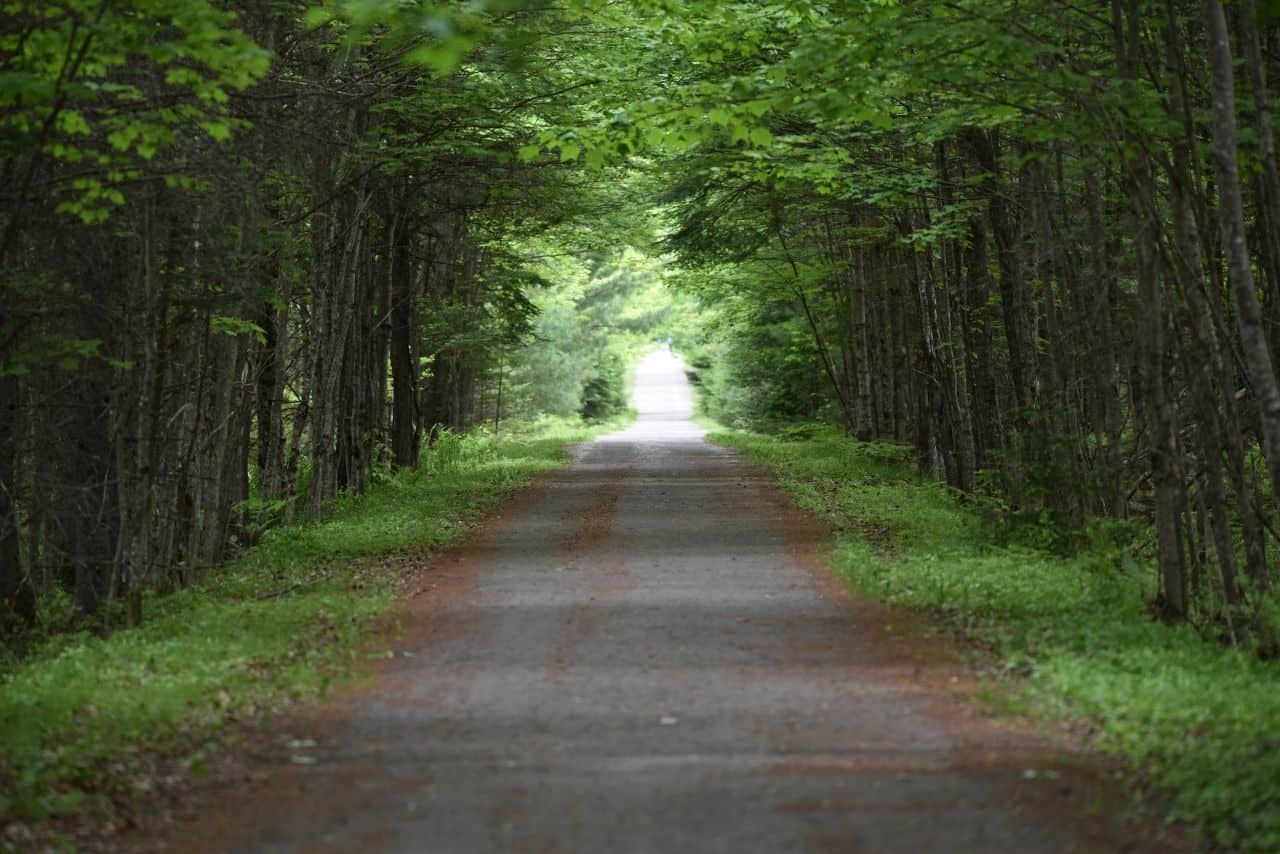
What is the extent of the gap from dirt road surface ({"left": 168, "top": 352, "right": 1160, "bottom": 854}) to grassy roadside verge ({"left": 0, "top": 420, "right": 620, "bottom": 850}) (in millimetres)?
502

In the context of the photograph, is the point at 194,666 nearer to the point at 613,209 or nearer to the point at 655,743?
the point at 655,743

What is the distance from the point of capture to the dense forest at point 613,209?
372 inches

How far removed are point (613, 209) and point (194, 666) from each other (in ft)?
58.4

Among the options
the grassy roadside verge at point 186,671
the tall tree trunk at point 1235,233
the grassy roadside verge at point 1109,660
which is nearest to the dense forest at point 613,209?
the tall tree trunk at point 1235,233

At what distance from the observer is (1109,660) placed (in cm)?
839

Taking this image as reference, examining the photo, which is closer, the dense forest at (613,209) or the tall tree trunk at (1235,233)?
the tall tree trunk at (1235,233)

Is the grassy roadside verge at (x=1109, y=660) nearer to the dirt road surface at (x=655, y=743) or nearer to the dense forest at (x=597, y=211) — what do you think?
the dirt road surface at (x=655, y=743)

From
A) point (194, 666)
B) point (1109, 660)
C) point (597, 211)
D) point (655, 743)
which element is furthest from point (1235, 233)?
point (597, 211)

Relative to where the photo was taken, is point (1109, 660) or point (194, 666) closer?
point (1109, 660)

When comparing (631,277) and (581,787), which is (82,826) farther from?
(631,277)

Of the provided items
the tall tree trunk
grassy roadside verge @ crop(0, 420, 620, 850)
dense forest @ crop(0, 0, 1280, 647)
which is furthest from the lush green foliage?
the tall tree trunk

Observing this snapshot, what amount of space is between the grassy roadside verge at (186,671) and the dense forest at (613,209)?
0.93 m

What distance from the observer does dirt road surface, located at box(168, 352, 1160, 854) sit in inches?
220

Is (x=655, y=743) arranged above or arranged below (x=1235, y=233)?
below
